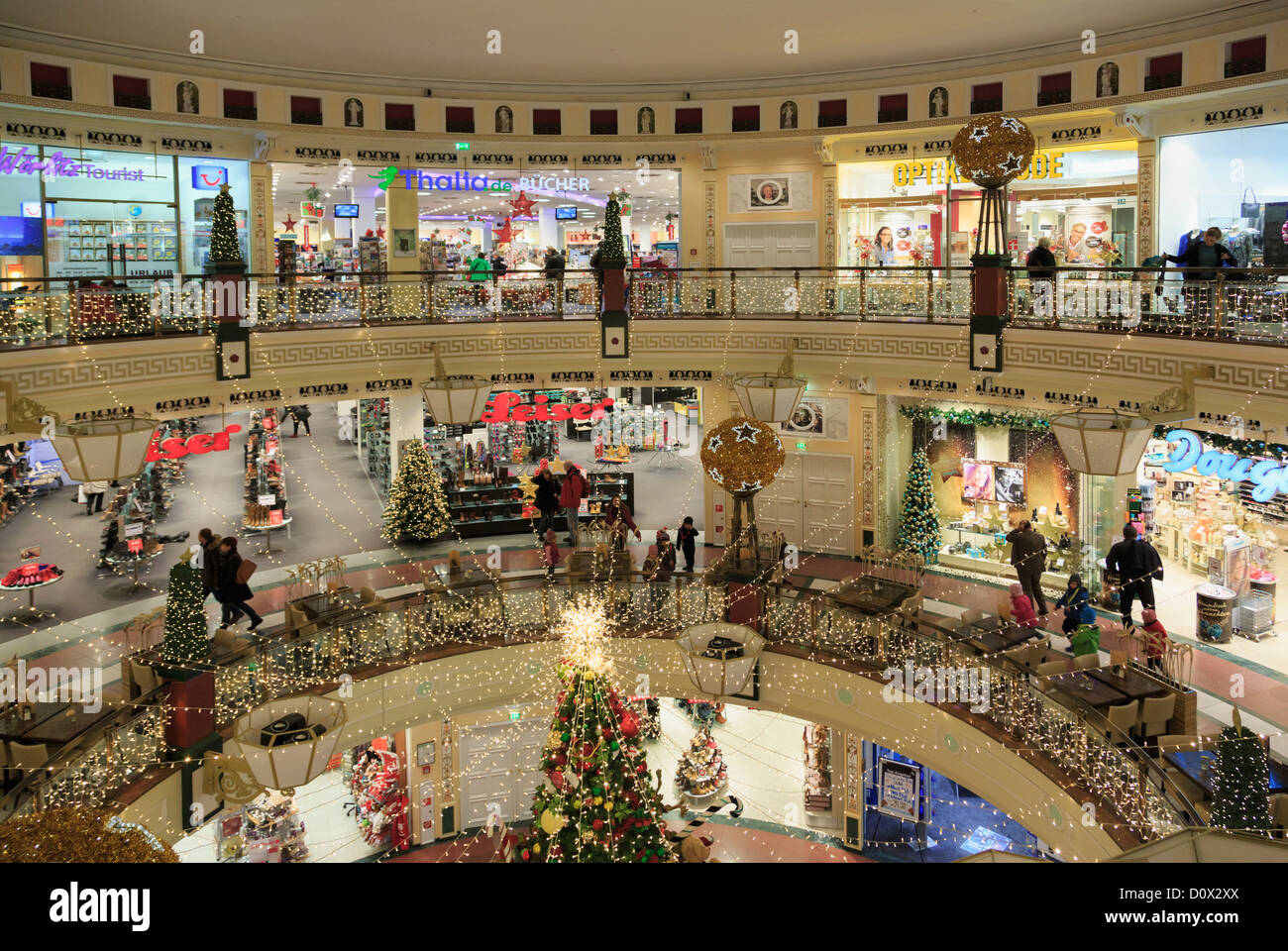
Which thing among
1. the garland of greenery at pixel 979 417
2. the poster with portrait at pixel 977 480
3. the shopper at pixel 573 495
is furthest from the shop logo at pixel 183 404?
the poster with portrait at pixel 977 480

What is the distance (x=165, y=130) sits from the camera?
15562mm

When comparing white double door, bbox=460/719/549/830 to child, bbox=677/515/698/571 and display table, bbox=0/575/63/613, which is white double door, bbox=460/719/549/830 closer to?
child, bbox=677/515/698/571

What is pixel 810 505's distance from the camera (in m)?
18.1

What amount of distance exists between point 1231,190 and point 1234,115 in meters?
0.94

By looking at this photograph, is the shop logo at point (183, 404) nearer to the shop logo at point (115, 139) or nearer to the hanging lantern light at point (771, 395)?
the shop logo at point (115, 139)

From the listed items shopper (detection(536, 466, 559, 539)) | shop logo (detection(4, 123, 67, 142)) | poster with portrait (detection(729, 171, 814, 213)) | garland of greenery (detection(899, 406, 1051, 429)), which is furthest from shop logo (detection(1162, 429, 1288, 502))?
shop logo (detection(4, 123, 67, 142))

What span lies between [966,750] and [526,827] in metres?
8.13

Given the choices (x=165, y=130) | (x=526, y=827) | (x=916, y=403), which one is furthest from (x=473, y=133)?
(x=526, y=827)

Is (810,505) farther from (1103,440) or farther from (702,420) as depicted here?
(1103,440)

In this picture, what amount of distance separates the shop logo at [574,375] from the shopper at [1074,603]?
7.69m

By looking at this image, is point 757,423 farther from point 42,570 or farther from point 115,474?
point 42,570

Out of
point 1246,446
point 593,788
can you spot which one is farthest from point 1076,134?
point 593,788

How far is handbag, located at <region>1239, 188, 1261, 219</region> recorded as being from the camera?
13516 millimetres

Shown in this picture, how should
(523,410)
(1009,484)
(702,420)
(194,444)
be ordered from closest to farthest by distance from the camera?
(1009,484)
(194,444)
(702,420)
(523,410)
